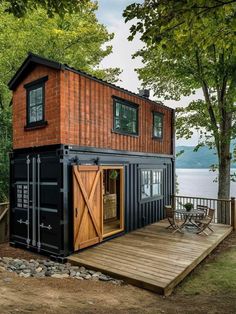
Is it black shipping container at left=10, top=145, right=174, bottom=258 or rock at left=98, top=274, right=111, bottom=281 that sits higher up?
black shipping container at left=10, top=145, right=174, bottom=258

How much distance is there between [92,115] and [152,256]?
478 centimetres

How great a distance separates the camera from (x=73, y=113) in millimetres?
8148

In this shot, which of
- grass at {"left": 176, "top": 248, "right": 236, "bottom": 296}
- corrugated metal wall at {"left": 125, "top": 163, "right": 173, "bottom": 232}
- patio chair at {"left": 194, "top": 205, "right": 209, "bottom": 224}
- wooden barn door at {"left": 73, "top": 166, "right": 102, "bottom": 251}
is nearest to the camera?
grass at {"left": 176, "top": 248, "right": 236, "bottom": 296}

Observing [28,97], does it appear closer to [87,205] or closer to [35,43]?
[87,205]

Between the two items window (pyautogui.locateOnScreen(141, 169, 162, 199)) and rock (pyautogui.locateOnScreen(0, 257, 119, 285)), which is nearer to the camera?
rock (pyautogui.locateOnScreen(0, 257, 119, 285))

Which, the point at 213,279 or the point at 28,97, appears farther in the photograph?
the point at 28,97

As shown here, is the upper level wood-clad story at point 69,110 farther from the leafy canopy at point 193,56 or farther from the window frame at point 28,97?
the leafy canopy at point 193,56

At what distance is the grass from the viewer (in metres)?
6.10

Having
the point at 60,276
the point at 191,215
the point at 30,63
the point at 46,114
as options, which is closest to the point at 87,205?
the point at 60,276

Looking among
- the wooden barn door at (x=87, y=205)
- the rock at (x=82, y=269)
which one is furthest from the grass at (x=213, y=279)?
the wooden barn door at (x=87, y=205)

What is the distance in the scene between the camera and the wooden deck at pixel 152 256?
→ 6195mm

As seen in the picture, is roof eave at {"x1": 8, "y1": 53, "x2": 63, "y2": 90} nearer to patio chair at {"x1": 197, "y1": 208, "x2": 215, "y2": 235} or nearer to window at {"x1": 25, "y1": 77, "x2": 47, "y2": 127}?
window at {"x1": 25, "y1": 77, "x2": 47, "y2": 127}

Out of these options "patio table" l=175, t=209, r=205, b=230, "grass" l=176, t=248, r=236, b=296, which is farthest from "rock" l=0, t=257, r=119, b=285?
"patio table" l=175, t=209, r=205, b=230

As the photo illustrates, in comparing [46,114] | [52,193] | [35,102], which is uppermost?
[35,102]
